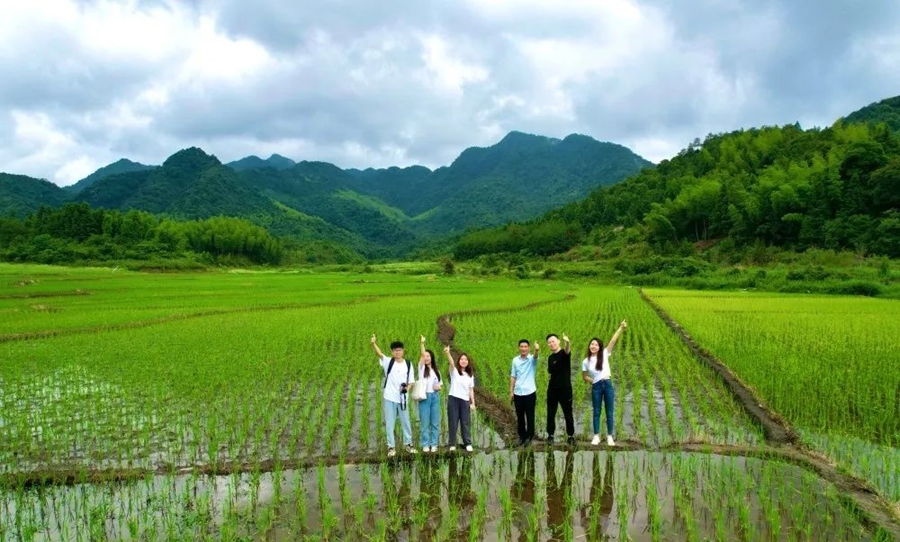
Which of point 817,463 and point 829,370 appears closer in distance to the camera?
point 817,463

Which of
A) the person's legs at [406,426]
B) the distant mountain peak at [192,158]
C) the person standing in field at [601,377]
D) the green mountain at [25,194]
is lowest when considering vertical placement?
the person's legs at [406,426]

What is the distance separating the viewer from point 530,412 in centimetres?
748

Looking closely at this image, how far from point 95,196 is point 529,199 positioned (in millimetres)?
131878

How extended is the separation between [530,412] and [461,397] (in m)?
1.05

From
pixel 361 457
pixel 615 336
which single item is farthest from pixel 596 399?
pixel 361 457

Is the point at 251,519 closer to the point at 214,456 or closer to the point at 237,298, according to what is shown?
the point at 214,456

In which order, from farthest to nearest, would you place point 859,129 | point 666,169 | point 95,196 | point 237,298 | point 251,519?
point 95,196
point 666,169
point 859,129
point 237,298
point 251,519

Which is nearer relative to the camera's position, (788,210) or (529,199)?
(788,210)

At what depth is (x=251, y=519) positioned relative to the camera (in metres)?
5.55

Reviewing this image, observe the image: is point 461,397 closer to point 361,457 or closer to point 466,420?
point 466,420

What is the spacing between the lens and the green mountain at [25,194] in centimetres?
10938

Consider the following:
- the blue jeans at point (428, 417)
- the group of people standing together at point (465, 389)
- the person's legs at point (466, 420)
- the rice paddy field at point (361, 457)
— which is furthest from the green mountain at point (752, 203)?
the blue jeans at point (428, 417)

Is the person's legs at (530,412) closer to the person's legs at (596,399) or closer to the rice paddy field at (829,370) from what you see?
the person's legs at (596,399)

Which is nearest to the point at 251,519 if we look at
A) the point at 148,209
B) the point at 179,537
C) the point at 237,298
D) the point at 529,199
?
the point at 179,537
